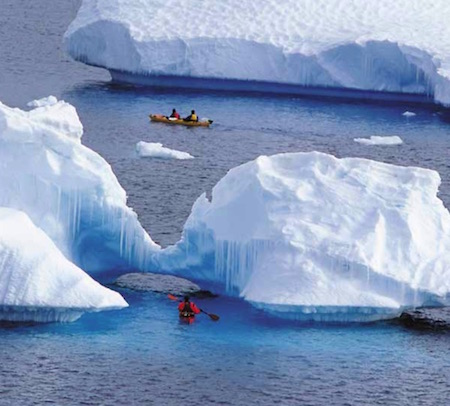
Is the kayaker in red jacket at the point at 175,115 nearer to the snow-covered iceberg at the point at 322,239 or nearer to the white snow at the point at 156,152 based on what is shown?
the white snow at the point at 156,152

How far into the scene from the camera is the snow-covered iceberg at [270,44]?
52750 mm

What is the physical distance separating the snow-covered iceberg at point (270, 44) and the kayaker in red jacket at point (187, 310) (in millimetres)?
23461

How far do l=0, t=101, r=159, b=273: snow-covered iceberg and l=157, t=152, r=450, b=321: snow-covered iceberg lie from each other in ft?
2.94

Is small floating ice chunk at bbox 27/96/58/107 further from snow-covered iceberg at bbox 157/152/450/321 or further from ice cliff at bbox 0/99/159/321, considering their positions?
snow-covered iceberg at bbox 157/152/450/321

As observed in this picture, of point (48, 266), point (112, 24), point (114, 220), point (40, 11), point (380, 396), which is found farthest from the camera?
point (40, 11)

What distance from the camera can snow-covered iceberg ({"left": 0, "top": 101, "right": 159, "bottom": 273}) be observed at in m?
30.8

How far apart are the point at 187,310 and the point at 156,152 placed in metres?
15.6

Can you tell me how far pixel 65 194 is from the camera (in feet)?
101

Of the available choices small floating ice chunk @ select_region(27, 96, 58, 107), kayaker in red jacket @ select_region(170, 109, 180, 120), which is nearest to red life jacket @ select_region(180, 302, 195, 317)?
kayaker in red jacket @ select_region(170, 109, 180, 120)

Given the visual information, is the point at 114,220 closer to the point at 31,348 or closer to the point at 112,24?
the point at 31,348

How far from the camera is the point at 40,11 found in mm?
72688

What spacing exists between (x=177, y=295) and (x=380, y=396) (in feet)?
20.2

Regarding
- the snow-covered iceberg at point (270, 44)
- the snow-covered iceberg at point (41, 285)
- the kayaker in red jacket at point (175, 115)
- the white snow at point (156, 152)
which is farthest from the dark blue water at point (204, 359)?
the snow-covered iceberg at point (270, 44)

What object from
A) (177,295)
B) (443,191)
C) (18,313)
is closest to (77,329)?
(18,313)
